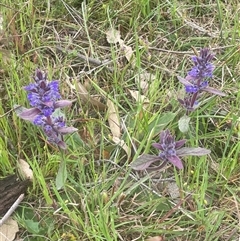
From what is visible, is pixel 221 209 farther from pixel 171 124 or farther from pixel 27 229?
pixel 27 229

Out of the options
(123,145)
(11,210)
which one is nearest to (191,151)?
(123,145)

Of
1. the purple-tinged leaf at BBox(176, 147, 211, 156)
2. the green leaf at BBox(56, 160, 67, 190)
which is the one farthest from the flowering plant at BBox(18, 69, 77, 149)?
the purple-tinged leaf at BBox(176, 147, 211, 156)

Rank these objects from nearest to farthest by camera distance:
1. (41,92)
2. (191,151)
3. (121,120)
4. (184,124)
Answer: (41,92) < (191,151) < (184,124) < (121,120)

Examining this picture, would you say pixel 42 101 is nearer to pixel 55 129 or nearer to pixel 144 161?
pixel 55 129

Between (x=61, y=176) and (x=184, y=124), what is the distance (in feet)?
1.42

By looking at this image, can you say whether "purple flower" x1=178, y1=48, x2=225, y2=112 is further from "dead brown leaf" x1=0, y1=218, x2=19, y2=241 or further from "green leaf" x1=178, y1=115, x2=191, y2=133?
"dead brown leaf" x1=0, y1=218, x2=19, y2=241

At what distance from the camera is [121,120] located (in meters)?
1.79

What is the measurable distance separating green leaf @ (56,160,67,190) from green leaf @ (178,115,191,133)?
40cm

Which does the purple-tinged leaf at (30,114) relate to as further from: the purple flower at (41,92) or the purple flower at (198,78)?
the purple flower at (198,78)

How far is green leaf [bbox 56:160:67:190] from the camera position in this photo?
1.52 meters

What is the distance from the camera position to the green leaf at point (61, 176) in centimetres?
152

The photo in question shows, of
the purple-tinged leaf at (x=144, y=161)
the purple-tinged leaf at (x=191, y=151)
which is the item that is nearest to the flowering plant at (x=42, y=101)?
the purple-tinged leaf at (x=144, y=161)

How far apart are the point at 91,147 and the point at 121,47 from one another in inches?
21.0

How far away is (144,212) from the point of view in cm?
159
